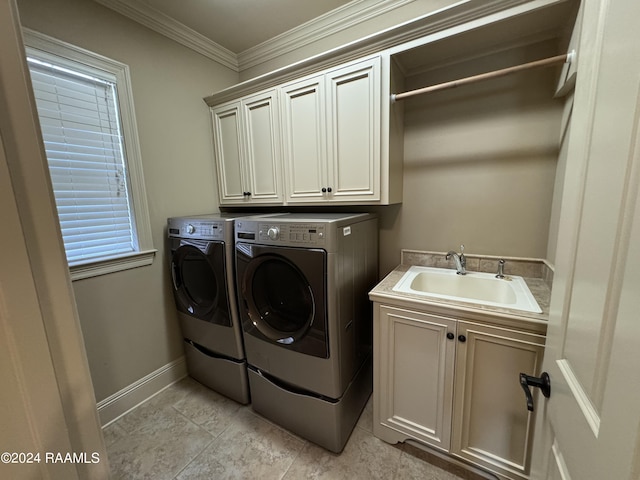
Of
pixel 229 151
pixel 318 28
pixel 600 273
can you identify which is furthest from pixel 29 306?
pixel 318 28

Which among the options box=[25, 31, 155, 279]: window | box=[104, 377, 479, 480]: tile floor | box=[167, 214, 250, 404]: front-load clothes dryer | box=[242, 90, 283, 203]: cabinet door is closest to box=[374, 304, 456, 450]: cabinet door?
box=[104, 377, 479, 480]: tile floor

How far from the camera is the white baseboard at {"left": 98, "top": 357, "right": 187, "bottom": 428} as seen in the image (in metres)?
1.73

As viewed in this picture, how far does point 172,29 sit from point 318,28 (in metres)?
1.06

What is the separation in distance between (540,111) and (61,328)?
2.12 metres

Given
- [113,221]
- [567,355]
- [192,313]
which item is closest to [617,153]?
[567,355]

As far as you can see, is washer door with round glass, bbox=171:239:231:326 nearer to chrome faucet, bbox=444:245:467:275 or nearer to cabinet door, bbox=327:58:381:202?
cabinet door, bbox=327:58:381:202

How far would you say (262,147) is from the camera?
6.54 feet

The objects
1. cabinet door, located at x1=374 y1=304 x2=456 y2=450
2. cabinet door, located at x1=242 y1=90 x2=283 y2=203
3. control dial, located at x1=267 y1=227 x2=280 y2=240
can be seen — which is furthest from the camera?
cabinet door, located at x1=242 y1=90 x2=283 y2=203

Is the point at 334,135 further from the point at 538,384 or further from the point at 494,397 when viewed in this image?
the point at 494,397

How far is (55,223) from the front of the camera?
44 centimetres

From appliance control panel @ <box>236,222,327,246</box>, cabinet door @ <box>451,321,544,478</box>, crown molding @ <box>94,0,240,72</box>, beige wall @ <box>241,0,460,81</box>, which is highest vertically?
crown molding @ <box>94,0,240,72</box>

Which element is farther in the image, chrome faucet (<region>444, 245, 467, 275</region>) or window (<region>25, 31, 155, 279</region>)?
chrome faucet (<region>444, 245, 467, 275</region>)

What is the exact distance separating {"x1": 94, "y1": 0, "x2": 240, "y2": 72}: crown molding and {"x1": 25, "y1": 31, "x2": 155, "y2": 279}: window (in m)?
0.35

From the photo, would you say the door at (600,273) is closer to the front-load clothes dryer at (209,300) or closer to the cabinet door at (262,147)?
the front-load clothes dryer at (209,300)
